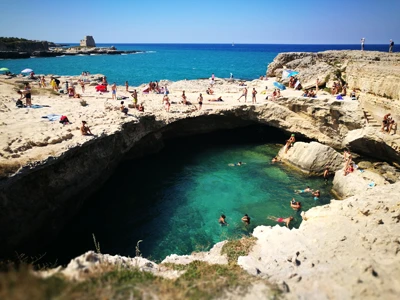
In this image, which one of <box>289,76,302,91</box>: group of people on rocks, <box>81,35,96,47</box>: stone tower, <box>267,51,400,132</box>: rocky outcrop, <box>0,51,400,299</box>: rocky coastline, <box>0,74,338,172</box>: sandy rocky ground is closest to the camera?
<box>0,51,400,299</box>: rocky coastline

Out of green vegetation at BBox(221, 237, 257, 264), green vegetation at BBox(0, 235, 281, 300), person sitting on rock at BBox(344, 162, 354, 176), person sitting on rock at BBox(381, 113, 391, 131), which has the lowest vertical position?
person sitting on rock at BBox(344, 162, 354, 176)

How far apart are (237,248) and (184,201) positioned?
8.17m

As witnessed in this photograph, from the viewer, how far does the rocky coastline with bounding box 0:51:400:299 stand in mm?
8594

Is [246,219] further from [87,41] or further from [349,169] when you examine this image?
[87,41]

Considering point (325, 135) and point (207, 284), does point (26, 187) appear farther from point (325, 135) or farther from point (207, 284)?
point (325, 135)

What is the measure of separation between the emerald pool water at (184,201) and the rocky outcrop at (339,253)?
4498mm

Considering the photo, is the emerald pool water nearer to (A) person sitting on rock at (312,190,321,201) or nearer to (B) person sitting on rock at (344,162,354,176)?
(A) person sitting on rock at (312,190,321,201)

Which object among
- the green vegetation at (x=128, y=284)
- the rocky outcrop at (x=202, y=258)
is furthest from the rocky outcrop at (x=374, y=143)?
the green vegetation at (x=128, y=284)

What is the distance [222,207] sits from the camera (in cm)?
1794

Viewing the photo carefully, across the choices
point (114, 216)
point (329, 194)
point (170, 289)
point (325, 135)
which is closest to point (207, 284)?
point (170, 289)

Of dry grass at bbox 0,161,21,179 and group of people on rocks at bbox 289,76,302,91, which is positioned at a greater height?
group of people on rocks at bbox 289,76,302,91

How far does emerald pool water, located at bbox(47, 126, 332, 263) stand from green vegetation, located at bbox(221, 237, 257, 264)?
3652 millimetres

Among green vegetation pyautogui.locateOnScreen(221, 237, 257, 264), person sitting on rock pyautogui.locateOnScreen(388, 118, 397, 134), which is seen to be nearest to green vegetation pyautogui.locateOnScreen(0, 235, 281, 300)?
green vegetation pyautogui.locateOnScreen(221, 237, 257, 264)

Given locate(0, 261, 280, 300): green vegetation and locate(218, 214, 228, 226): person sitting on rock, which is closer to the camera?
locate(0, 261, 280, 300): green vegetation
